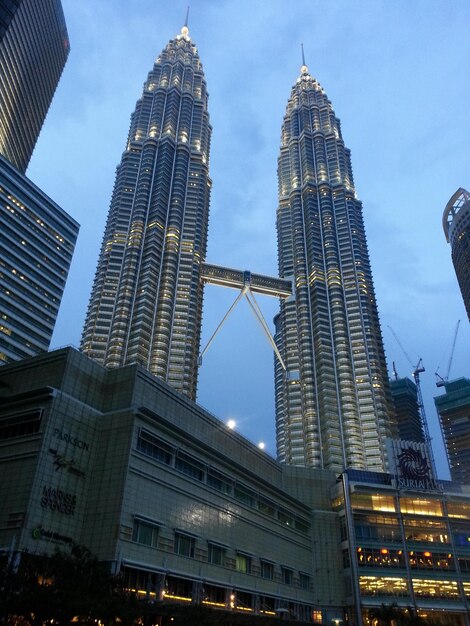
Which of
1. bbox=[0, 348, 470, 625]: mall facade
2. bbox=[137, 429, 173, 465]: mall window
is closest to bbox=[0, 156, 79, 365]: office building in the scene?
bbox=[0, 348, 470, 625]: mall facade

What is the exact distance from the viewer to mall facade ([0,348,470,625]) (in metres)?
59.9

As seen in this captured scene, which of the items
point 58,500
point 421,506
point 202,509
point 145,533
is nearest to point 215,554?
point 202,509

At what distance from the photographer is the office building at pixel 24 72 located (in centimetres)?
15838

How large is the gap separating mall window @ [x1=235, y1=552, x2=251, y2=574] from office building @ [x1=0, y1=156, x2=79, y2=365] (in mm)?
76649

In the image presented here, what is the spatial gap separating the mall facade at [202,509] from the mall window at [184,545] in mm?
240

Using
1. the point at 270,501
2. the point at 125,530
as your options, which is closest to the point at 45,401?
the point at 125,530

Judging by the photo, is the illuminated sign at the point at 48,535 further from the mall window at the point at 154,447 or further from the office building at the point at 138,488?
the mall window at the point at 154,447

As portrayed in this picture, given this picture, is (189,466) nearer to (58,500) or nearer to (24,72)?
(58,500)

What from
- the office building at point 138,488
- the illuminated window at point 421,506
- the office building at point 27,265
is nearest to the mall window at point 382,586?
the office building at point 138,488

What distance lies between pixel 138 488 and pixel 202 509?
13.6m

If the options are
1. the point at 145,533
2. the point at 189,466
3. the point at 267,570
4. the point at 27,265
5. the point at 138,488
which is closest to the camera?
the point at 145,533

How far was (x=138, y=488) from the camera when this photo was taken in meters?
63.4

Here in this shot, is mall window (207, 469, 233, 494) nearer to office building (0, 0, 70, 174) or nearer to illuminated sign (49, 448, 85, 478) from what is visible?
illuminated sign (49, 448, 85, 478)

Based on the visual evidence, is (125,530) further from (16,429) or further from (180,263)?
(180,263)
